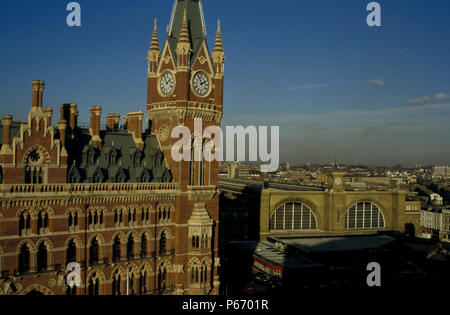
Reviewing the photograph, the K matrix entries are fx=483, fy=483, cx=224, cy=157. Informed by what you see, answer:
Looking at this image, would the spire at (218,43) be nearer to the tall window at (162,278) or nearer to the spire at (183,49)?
the spire at (183,49)

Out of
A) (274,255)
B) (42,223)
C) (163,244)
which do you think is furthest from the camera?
(274,255)

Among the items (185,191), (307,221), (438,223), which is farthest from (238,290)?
(438,223)

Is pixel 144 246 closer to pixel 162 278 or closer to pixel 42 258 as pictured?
pixel 162 278

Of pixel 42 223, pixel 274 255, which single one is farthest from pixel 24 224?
pixel 274 255

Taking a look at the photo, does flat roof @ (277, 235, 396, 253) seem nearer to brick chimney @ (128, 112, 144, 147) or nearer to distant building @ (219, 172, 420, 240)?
distant building @ (219, 172, 420, 240)

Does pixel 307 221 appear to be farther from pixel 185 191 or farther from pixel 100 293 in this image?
pixel 100 293

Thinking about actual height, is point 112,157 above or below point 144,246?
above
